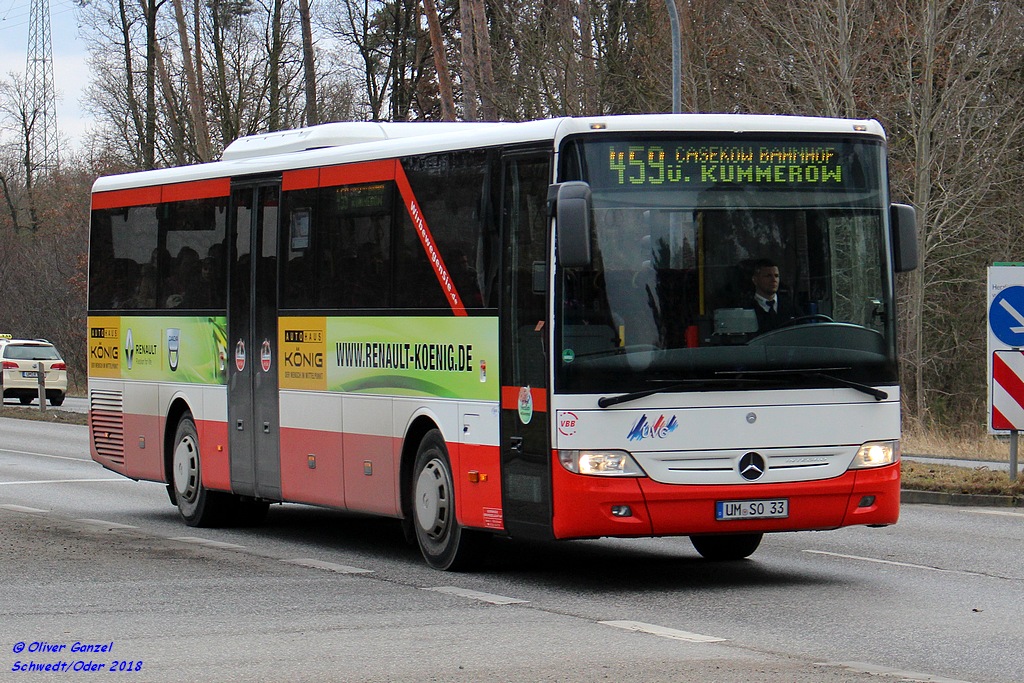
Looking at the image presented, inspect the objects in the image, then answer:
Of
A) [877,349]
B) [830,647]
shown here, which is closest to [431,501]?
[877,349]

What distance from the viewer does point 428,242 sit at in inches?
504

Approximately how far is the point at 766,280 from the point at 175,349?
23.7ft

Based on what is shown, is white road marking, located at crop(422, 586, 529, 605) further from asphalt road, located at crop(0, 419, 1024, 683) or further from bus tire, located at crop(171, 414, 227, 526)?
bus tire, located at crop(171, 414, 227, 526)

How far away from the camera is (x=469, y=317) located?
12.3 m

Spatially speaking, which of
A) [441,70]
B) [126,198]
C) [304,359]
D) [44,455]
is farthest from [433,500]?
[441,70]

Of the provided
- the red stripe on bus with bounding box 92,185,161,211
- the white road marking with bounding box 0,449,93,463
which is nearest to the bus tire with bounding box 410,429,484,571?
the red stripe on bus with bounding box 92,185,161,211

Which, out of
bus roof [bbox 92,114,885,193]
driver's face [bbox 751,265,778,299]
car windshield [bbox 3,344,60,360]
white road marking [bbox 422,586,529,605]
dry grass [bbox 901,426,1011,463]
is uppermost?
bus roof [bbox 92,114,885,193]

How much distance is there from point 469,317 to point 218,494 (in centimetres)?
497

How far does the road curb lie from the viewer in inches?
701

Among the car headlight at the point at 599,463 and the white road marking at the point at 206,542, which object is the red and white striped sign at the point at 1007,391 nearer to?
the white road marking at the point at 206,542

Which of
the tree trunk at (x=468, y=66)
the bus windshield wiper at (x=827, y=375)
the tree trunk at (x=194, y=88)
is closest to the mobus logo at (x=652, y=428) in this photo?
the bus windshield wiper at (x=827, y=375)

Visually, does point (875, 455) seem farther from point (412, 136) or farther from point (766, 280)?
point (412, 136)

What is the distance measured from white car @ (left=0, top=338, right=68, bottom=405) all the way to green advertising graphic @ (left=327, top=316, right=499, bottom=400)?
33.7 metres

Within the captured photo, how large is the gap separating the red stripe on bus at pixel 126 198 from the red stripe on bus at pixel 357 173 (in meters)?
3.51
